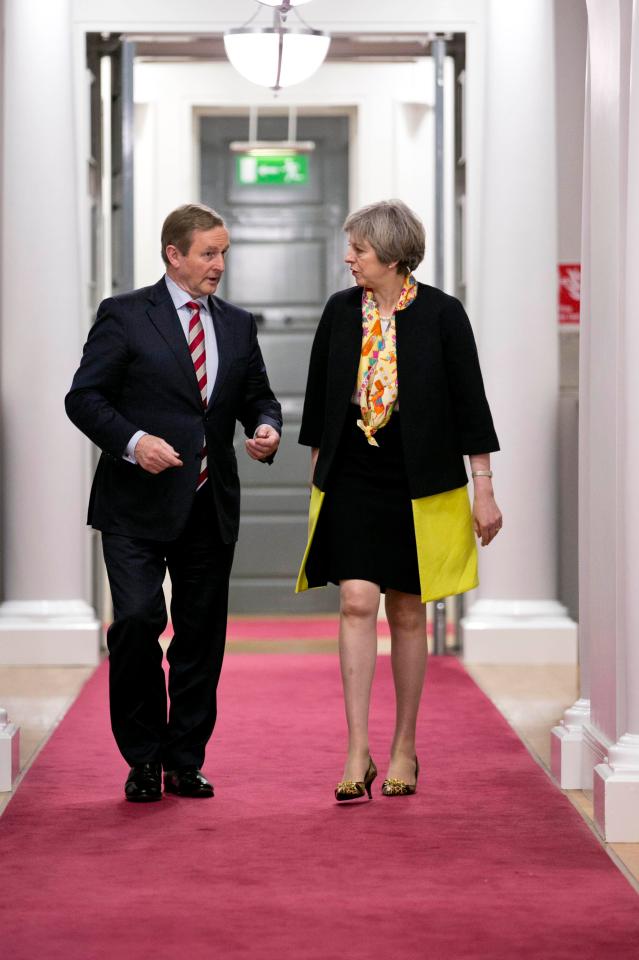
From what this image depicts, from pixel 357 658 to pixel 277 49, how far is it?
360 centimetres

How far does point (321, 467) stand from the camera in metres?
4.16

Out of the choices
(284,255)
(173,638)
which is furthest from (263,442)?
(284,255)

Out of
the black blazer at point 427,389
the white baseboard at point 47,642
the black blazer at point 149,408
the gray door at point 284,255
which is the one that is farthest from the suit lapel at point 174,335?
the gray door at point 284,255

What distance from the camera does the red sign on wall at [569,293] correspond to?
7477 mm

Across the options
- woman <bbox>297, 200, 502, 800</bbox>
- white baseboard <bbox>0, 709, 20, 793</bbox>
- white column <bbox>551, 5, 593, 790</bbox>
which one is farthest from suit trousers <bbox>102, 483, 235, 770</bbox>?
white column <bbox>551, 5, 593, 790</bbox>

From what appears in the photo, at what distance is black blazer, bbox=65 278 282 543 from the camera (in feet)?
13.4

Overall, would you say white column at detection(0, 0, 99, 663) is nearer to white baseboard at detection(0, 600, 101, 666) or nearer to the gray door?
white baseboard at detection(0, 600, 101, 666)

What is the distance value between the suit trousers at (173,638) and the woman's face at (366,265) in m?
0.67

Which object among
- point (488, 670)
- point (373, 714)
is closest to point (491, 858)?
point (373, 714)

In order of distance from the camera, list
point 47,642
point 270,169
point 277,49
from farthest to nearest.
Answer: point 270,169
point 47,642
point 277,49

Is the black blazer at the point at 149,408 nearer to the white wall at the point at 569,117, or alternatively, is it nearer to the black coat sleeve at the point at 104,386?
the black coat sleeve at the point at 104,386

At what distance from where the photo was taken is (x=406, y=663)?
13.9 feet

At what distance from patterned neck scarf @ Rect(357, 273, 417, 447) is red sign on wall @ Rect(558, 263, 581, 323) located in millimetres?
3432

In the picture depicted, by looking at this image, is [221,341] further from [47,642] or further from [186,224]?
[47,642]
